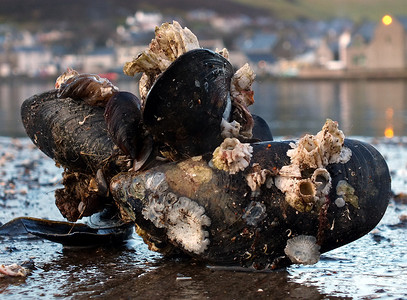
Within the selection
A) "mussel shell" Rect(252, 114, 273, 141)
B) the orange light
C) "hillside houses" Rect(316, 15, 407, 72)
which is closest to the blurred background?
"hillside houses" Rect(316, 15, 407, 72)

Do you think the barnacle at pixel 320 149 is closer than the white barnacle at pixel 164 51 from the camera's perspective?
Yes

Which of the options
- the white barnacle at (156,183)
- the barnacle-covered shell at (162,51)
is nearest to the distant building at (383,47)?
the barnacle-covered shell at (162,51)

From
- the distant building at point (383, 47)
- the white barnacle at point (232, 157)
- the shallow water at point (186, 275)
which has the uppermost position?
the distant building at point (383, 47)

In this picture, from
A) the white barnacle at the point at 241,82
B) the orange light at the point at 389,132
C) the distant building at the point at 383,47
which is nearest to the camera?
the white barnacle at the point at 241,82

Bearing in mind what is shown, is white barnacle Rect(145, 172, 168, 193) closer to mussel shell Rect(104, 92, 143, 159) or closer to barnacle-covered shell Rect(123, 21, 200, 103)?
mussel shell Rect(104, 92, 143, 159)

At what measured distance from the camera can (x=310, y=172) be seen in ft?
13.0

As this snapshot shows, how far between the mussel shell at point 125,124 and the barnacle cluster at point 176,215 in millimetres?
283

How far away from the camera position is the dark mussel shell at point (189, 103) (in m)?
4.00

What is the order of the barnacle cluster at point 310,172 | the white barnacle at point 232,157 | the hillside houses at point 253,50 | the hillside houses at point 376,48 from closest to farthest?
the barnacle cluster at point 310,172 → the white barnacle at point 232,157 → the hillside houses at point 376,48 → the hillside houses at point 253,50

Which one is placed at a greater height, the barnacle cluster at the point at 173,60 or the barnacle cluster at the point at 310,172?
the barnacle cluster at the point at 173,60

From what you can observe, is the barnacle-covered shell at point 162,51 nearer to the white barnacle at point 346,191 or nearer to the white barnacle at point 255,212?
the white barnacle at point 255,212

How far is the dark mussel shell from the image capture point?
4.00m

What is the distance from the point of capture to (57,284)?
3.87 meters

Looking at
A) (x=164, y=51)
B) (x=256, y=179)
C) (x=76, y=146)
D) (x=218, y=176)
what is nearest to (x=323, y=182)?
(x=256, y=179)
